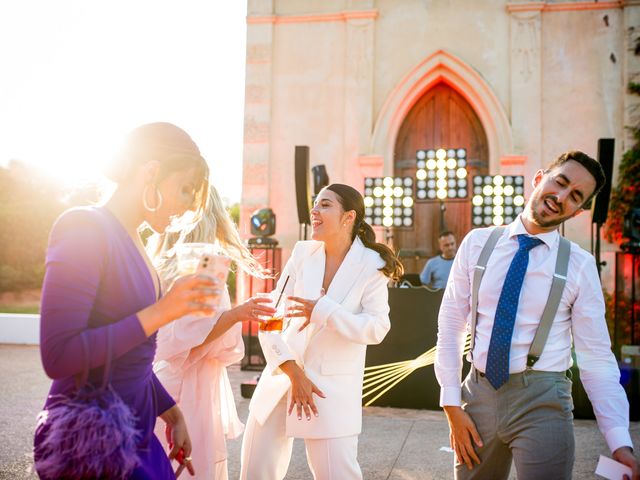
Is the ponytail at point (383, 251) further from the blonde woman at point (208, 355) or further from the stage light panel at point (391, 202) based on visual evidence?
the stage light panel at point (391, 202)

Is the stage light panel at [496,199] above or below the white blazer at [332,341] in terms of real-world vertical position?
above

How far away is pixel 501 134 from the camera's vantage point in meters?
10.6

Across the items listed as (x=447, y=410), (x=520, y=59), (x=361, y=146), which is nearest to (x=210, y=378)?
(x=447, y=410)

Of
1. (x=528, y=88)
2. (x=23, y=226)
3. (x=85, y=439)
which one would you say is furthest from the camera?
(x=23, y=226)

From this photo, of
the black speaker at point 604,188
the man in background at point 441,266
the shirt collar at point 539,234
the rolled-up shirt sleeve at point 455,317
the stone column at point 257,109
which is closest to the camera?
the shirt collar at point 539,234

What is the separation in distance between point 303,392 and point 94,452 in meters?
1.41

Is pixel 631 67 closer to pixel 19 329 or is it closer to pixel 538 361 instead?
pixel 538 361

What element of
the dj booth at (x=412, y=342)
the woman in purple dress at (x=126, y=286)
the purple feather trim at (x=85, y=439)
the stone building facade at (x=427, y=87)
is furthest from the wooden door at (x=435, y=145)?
the purple feather trim at (x=85, y=439)

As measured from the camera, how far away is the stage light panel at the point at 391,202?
920cm

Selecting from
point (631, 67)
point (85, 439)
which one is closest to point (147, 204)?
point (85, 439)

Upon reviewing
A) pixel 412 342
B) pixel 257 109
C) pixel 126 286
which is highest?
pixel 257 109

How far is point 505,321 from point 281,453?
132 cm

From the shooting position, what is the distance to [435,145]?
11.1 metres

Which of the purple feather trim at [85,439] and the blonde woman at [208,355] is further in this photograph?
the blonde woman at [208,355]
